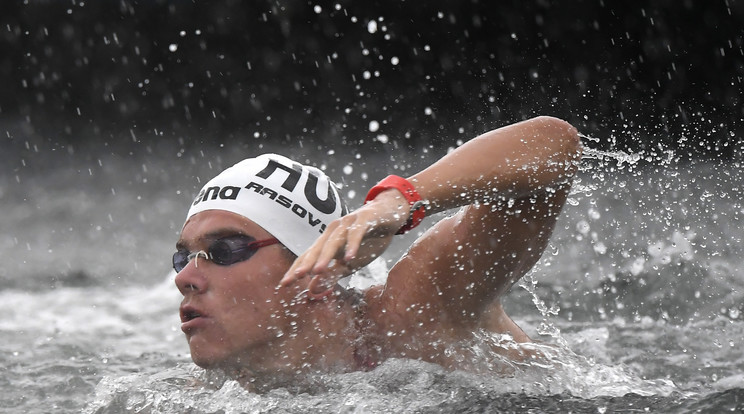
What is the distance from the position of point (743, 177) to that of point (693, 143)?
0.58 metres

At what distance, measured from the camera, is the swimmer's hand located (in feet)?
5.92

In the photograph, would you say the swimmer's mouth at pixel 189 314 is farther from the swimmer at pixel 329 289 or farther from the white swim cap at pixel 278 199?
the white swim cap at pixel 278 199

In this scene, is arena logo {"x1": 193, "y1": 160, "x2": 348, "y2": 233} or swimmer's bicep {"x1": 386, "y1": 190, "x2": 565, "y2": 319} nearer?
swimmer's bicep {"x1": 386, "y1": 190, "x2": 565, "y2": 319}

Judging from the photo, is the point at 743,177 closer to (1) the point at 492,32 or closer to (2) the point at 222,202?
(1) the point at 492,32

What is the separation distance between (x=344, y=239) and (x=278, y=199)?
1101 millimetres

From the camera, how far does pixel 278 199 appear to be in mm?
2938

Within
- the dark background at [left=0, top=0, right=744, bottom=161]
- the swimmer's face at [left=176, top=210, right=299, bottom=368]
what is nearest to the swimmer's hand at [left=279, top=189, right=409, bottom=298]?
the swimmer's face at [left=176, top=210, right=299, bottom=368]

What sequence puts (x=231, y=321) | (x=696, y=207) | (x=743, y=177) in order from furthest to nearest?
(x=743, y=177) → (x=696, y=207) → (x=231, y=321)

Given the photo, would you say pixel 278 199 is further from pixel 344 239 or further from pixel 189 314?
pixel 344 239

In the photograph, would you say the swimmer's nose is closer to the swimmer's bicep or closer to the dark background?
the swimmer's bicep

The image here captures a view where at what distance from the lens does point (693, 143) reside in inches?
272

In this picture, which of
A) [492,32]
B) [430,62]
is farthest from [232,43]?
[492,32]

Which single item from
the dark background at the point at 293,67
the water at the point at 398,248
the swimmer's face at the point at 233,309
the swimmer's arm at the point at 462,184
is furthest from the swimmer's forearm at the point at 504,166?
the dark background at the point at 293,67

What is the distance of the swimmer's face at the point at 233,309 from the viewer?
271 centimetres
